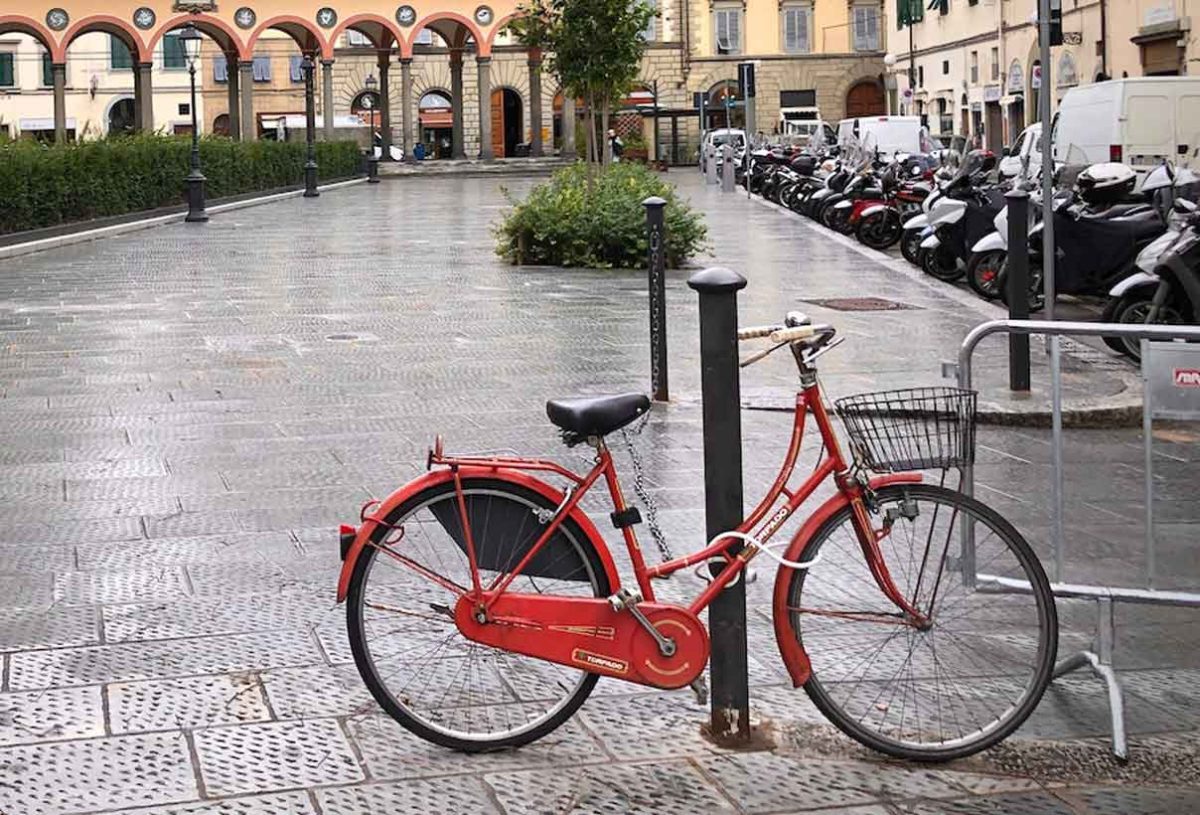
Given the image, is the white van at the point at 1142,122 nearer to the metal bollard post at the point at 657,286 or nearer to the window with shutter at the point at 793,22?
the metal bollard post at the point at 657,286

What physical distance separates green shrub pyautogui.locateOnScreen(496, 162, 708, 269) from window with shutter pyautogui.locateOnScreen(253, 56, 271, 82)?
5787 centimetres

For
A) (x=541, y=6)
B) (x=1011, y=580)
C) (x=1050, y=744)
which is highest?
(x=541, y=6)

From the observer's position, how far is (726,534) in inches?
176

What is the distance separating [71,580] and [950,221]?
488 inches

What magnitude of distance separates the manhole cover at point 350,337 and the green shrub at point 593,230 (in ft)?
18.9

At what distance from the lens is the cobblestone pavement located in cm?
430

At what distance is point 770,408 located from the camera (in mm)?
9906

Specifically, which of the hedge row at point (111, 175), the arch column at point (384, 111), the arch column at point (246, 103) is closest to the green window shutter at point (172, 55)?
the arch column at point (384, 111)

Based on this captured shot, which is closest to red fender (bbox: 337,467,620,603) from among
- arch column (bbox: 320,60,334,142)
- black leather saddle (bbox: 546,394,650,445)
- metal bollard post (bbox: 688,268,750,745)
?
black leather saddle (bbox: 546,394,650,445)

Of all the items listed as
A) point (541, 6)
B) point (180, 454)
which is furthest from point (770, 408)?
point (541, 6)

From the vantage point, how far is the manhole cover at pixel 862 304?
15.3m

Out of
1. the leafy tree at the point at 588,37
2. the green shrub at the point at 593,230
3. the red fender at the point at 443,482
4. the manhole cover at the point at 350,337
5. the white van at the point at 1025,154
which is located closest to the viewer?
the red fender at the point at 443,482

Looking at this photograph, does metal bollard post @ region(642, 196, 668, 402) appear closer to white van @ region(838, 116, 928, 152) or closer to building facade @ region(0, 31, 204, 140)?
white van @ region(838, 116, 928, 152)

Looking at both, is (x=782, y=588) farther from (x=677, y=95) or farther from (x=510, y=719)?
(x=677, y=95)
